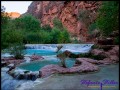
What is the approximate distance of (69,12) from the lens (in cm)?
5334

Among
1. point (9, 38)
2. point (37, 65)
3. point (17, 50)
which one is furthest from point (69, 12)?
point (37, 65)

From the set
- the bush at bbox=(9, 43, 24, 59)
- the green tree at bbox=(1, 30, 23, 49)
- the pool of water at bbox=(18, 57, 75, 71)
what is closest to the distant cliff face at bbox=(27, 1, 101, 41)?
the green tree at bbox=(1, 30, 23, 49)

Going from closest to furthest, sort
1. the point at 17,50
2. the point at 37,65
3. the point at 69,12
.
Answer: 1. the point at 37,65
2. the point at 17,50
3. the point at 69,12

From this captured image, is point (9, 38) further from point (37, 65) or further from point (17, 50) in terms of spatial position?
point (37, 65)

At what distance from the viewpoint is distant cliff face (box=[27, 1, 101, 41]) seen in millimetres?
49312

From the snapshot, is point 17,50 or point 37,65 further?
point 17,50

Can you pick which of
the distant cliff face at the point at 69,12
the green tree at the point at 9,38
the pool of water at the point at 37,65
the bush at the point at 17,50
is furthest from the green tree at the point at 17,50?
the distant cliff face at the point at 69,12

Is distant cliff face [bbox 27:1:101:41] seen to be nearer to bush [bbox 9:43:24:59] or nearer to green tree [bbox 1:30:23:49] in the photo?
green tree [bbox 1:30:23:49]

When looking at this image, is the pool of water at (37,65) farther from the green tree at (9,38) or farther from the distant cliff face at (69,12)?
the distant cliff face at (69,12)

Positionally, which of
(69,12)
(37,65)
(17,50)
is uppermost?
(69,12)

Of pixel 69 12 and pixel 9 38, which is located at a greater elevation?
pixel 69 12

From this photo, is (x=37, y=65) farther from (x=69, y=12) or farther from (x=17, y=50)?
(x=69, y=12)

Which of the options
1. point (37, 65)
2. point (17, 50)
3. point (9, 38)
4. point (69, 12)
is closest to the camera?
point (37, 65)

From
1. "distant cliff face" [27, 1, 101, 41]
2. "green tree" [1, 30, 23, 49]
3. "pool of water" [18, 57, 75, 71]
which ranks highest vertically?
"distant cliff face" [27, 1, 101, 41]
